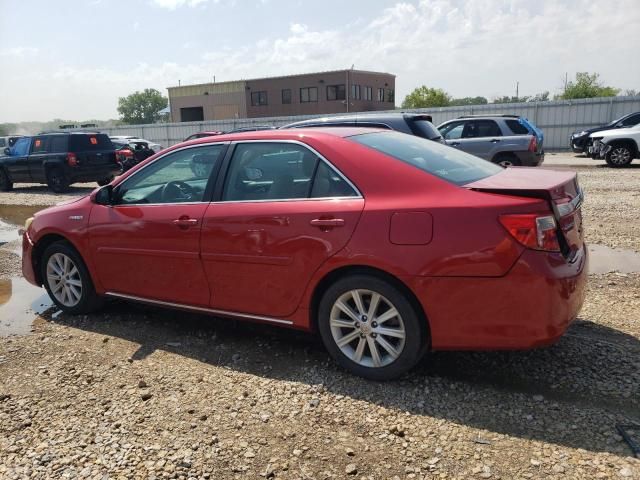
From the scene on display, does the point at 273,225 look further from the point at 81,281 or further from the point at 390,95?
the point at 390,95

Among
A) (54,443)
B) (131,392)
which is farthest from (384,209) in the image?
(54,443)

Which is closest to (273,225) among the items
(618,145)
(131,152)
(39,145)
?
(39,145)

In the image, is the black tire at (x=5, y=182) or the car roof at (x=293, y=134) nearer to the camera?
the car roof at (x=293, y=134)

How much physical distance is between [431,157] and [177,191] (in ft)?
6.72

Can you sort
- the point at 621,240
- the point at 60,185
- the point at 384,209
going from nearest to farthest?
the point at 384,209
the point at 621,240
the point at 60,185

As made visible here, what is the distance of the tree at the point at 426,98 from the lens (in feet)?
245

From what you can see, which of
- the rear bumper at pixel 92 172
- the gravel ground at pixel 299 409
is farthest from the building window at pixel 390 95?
the gravel ground at pixel 299 409

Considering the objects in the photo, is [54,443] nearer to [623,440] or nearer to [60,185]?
[623,440]

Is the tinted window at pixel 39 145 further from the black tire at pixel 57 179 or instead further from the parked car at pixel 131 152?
the parked car at pixel 131 152

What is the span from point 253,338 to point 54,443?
1.71m

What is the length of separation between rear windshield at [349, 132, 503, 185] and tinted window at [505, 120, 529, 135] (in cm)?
1093

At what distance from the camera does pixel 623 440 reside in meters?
2.82

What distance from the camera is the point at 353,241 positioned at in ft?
11.1

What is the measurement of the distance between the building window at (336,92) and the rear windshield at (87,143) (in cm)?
4570
